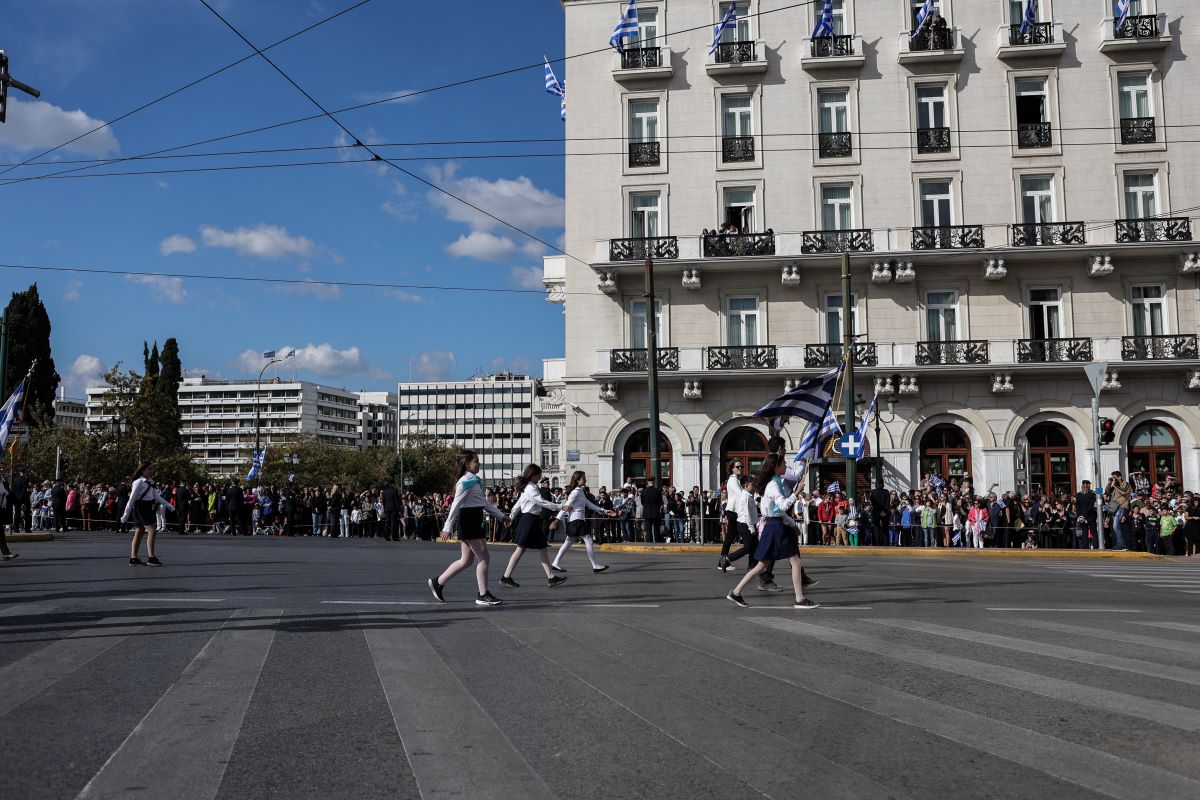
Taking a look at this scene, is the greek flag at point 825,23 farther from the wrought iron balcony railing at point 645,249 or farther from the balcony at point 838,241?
the wrought iron balcony railing at point 645,249

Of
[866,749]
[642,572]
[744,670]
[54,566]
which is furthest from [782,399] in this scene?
[866,749]

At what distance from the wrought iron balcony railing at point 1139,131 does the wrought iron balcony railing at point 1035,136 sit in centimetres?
243

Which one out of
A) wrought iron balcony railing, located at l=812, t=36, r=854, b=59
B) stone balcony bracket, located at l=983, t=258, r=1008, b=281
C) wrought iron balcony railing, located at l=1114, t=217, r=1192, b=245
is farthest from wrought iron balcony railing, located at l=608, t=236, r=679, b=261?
wrought iron balcony railing, located at l=1114, t=217, r=1192, b=245

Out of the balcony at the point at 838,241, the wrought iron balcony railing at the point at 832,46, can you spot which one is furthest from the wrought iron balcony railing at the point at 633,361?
the wrought iron balcony railing at the point at 832,46

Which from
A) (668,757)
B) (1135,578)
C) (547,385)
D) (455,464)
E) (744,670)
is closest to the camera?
(668,757)

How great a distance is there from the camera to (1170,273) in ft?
114

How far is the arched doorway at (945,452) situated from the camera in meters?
35.4

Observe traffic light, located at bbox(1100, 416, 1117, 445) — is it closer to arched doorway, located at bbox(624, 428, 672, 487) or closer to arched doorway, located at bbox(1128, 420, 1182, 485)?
arched doorway, located at bbox(1128, 420, 1182, 485)

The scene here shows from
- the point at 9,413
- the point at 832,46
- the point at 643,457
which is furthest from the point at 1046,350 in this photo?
the point at 9,413

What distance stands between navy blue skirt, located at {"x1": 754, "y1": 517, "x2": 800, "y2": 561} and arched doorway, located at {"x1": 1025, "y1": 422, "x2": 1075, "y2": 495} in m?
Result: 25.4

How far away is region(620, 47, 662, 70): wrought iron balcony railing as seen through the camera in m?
37.2

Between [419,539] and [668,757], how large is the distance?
31430 millimetres

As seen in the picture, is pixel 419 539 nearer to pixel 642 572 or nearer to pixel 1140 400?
pixel 642 572

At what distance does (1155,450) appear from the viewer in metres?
34.6
